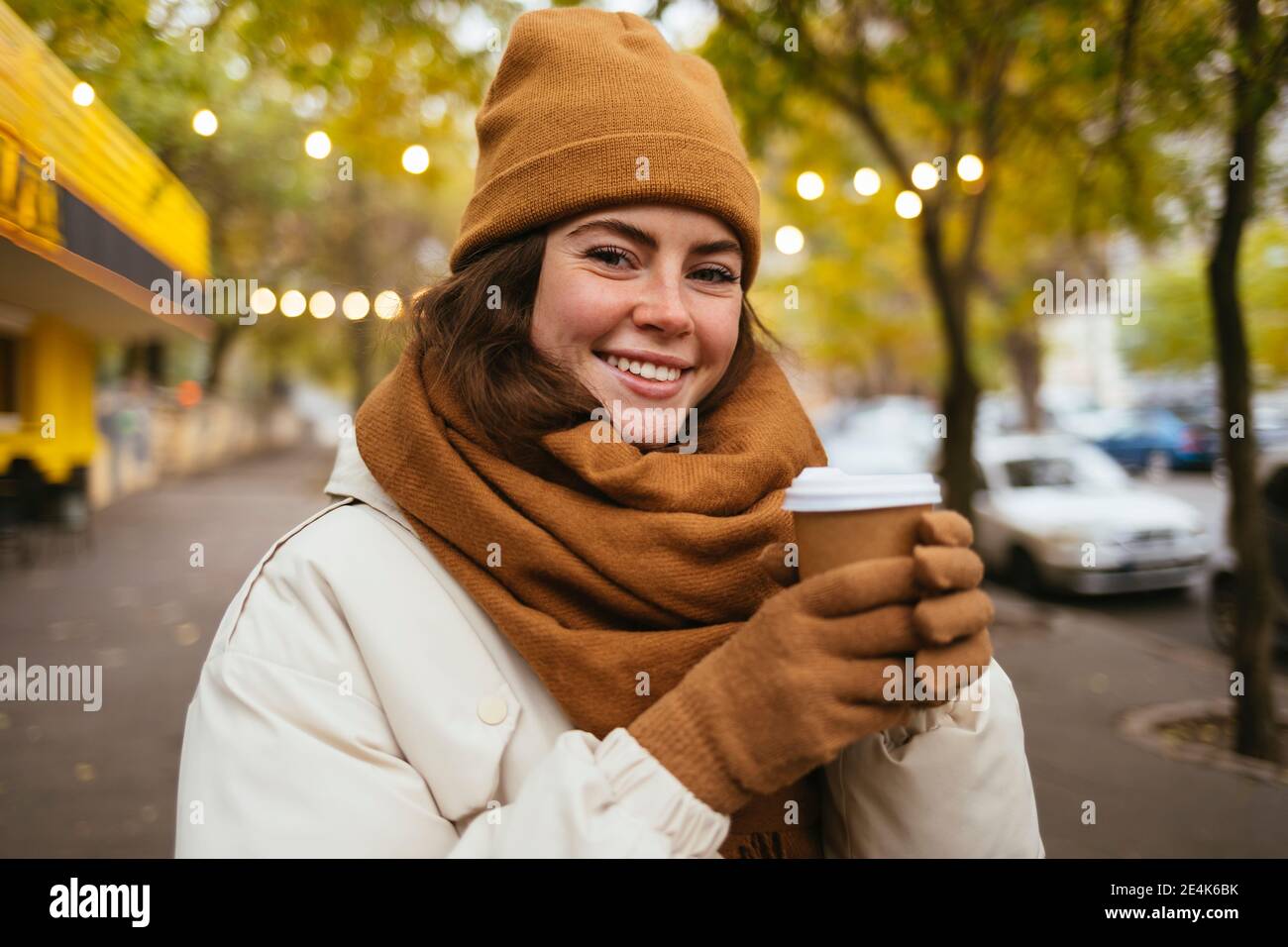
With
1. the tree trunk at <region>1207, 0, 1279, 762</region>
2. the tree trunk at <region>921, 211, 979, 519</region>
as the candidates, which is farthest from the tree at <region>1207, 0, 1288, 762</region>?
the tree trunk at <region>921, 211, 979, 519</region>

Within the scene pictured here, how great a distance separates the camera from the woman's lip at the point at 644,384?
1.73m

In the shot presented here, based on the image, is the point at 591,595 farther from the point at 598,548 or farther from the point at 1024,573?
the point at 1024,573

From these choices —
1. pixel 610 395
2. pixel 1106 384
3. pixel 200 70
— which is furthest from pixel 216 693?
pixel 1106 384

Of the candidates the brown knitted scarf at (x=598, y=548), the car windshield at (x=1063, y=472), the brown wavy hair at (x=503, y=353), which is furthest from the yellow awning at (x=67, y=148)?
the car windshield at (x=1063, y=472)

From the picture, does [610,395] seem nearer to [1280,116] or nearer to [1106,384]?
[1280,116]

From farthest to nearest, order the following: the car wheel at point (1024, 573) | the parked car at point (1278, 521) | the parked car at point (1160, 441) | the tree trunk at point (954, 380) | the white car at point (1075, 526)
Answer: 1. the parked car at point (1160, 441)
2. the car wheel at point (1024, 573)
3. the white car at point (1075, 526)
4. the tree trunk at point (954, 380)
5. the parked car at point (1278, 521)

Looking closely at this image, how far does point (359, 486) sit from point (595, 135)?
0.77m

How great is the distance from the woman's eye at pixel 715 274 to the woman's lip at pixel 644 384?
21 cm

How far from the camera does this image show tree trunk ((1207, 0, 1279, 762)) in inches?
197

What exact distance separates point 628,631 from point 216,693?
2.08 feet

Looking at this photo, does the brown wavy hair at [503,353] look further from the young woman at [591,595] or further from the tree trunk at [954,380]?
the tree trunk at [954,380]

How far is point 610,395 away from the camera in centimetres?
174

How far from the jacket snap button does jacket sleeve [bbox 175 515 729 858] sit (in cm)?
10

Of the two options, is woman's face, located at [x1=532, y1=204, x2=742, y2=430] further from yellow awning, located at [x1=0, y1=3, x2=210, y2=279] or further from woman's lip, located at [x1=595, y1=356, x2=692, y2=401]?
yellow awning, located at [x1=0, y1=3, x2=210, y2=279]
